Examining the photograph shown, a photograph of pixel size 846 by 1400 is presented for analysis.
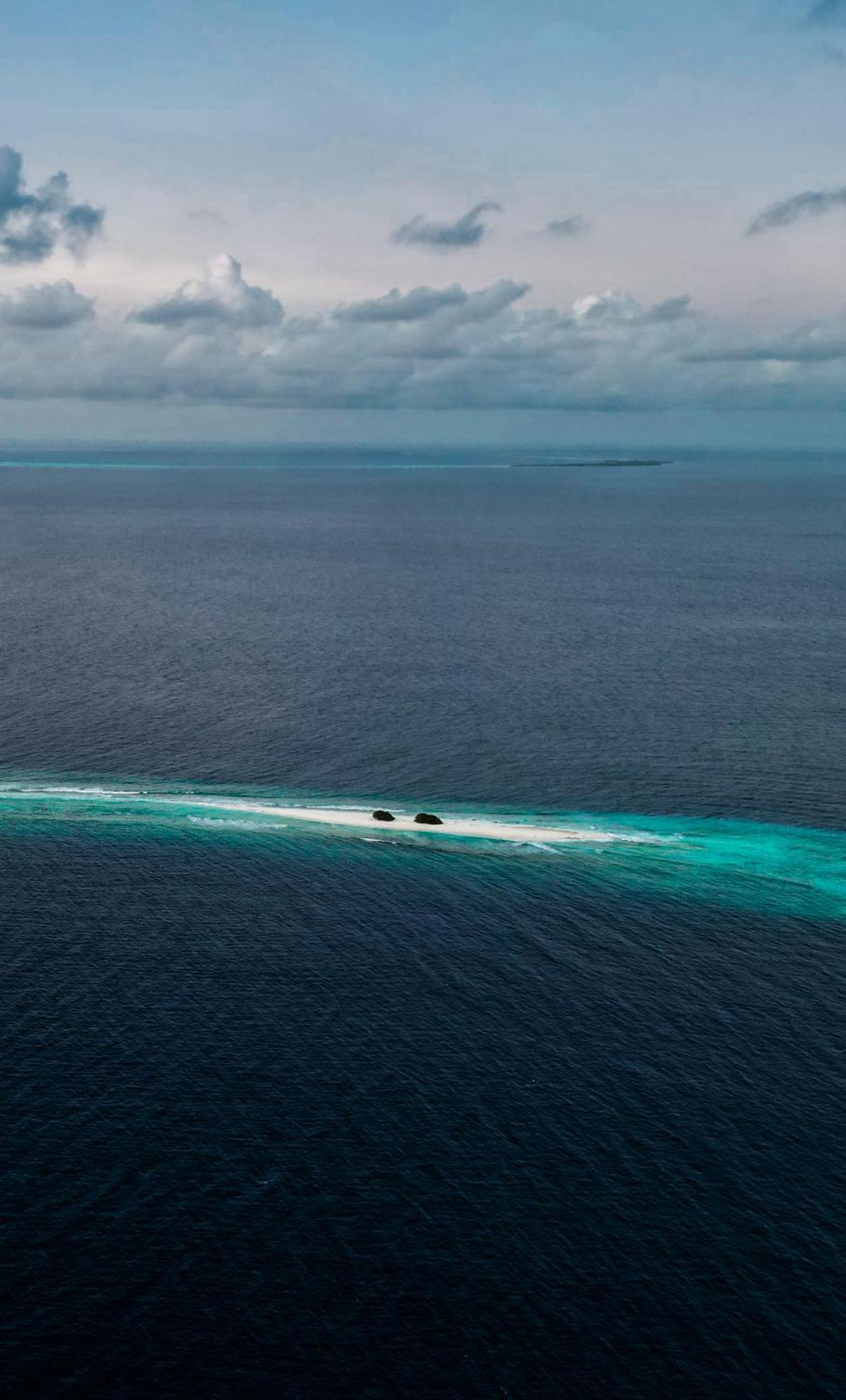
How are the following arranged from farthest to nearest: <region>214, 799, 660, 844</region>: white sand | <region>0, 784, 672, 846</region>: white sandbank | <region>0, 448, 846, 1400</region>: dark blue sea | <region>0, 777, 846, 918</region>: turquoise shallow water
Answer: <region>0, 784, 672, 846</region>: white sandbank
<region>214, 799, 660, 844</region>: white sand
<region>0, 777, 846, 918</region>: turquoise shallow water
<region>0, 448, 846, 1400</region>: dark blue sea

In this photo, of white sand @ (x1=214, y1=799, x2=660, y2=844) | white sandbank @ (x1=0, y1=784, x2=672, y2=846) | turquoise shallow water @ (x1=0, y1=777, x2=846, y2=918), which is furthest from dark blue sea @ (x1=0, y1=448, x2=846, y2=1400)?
white sand @ (x1=214, y1=799, x2=660, y2=844)

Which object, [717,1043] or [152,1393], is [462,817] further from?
[152,1393]

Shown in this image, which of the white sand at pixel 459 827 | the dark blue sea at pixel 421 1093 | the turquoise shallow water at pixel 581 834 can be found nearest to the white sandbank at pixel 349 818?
the white sand at pixel 459 827

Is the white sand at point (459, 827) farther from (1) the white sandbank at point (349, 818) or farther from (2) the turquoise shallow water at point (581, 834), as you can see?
(2) the turquoise shallow water at point (581, 834)

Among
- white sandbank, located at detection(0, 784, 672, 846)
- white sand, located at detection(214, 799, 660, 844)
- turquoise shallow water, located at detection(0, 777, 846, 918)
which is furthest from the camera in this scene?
white sandbank, located at detection(0, 784, 672, 846)

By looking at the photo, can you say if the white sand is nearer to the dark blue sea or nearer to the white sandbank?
the white sandbank

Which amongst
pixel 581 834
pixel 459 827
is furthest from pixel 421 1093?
pixel 581 834

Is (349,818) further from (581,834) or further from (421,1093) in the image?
(421,1093)

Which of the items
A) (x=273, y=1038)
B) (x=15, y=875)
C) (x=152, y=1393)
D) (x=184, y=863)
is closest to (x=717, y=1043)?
(x=273, y=1038)

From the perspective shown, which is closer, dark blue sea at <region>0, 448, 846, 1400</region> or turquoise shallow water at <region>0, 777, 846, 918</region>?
dark blue sea at <region>0, 448, 846, 1400</region>
